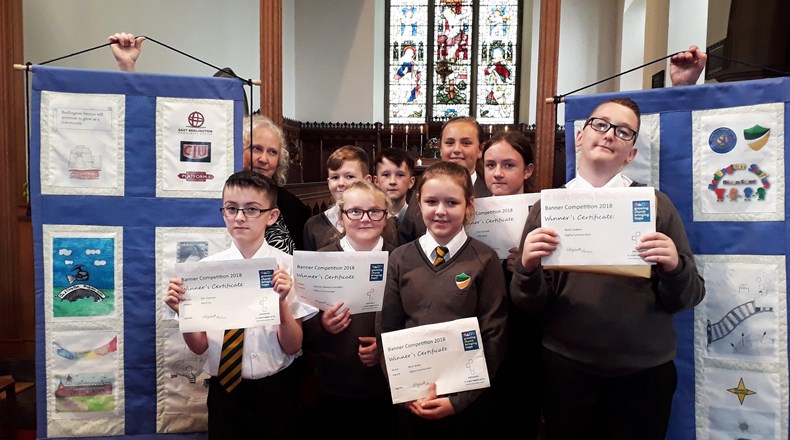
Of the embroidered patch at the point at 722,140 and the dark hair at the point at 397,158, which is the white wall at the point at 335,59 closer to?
the dark hair at the point at 397,158

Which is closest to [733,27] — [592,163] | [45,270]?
[592,163]

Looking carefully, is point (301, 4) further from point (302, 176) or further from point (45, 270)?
point (45, 270)

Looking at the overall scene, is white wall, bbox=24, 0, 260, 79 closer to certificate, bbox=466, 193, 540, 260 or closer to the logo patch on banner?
the logo patch on banner

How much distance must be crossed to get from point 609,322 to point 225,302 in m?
1.19

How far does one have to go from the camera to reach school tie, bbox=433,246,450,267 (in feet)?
5.62

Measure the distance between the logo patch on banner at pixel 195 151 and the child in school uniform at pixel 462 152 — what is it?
86cm

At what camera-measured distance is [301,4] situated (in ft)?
26.7

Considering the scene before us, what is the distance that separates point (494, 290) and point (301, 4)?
7.60 meters

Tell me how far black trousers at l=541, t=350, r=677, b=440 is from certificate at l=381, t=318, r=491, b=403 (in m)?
0.27

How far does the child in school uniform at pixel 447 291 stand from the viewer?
1660 millimetres

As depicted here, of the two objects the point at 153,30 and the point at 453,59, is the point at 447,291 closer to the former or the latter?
the point at 153,30

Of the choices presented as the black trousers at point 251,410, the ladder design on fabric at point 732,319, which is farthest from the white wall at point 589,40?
the black trousers at point 251,410

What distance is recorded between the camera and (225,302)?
1.65 meters

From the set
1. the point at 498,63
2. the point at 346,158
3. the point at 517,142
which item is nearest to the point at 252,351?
the point at 346,158
